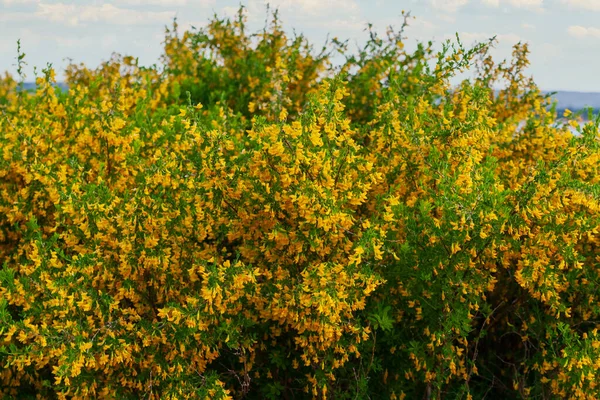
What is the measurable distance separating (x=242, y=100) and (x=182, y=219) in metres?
4.32

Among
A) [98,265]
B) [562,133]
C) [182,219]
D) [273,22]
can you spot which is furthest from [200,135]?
[273,22]

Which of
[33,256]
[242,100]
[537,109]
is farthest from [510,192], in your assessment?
[242,100]

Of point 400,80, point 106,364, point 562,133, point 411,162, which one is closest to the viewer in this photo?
point 106,364

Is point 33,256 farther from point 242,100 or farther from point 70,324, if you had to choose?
point 242,100

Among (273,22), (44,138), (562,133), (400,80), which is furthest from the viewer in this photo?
(273,22)

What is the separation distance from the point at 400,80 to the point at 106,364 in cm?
434

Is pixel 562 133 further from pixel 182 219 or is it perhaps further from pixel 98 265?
pixel 98 265

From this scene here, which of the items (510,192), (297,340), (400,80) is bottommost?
(297,340)

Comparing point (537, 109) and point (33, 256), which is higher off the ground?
point (537, 109)

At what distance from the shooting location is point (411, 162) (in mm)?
4531

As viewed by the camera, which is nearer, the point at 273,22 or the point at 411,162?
the point at 411,162

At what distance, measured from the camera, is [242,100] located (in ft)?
26.7

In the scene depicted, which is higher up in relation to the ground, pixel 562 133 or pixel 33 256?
pixel 562 133

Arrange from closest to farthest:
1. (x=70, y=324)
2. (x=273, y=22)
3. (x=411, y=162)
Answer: (x=70, y=324) → (x=411, y=162) → (x=273, y=22)
